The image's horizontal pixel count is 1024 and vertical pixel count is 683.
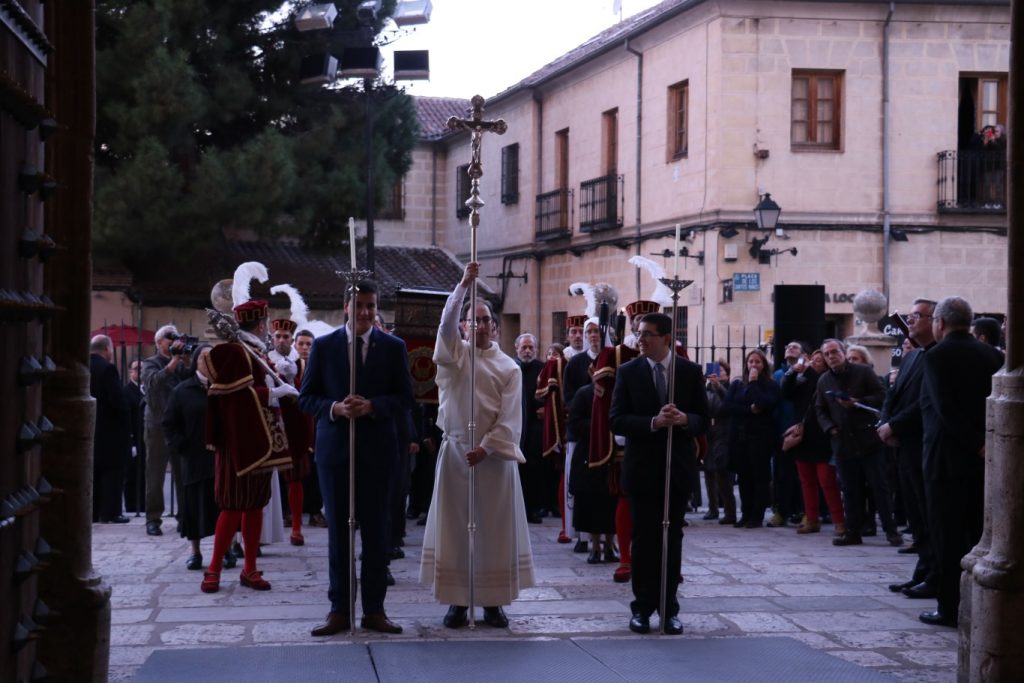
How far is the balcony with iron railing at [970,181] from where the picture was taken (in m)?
22.4

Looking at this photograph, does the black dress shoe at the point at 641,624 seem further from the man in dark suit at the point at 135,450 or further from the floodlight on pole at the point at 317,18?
the floodlight on pole at the point at 317,18

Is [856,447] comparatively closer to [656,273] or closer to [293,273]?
[656,273]

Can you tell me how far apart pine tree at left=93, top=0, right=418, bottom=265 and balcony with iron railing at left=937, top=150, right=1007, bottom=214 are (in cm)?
1164

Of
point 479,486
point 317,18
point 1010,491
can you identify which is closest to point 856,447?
point 479,486

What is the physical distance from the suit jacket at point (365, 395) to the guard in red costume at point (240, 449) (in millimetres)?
1336

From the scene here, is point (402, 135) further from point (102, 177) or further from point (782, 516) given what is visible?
point (782, 516)

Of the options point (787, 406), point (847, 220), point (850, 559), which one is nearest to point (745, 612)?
point (850, 559)

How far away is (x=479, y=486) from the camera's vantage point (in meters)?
8.41

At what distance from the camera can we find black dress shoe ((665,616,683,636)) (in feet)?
26.6

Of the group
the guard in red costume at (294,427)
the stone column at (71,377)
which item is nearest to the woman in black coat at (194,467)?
the guard in red costume at (294,427)

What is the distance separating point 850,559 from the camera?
1152cm

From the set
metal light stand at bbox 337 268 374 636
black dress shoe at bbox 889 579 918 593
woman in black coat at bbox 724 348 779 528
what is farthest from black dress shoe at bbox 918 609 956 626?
woman in black coat at bbox 724 348 779 528

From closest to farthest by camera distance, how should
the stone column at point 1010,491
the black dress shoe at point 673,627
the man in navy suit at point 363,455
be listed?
the stone column at point 1010,491
the man in navy suit at point 363,455
the black dress shoe at point 673,627

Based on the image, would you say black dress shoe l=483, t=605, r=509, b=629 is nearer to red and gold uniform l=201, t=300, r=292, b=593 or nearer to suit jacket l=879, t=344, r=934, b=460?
red and gold uniform l=201, t=300, r=292, b=593
